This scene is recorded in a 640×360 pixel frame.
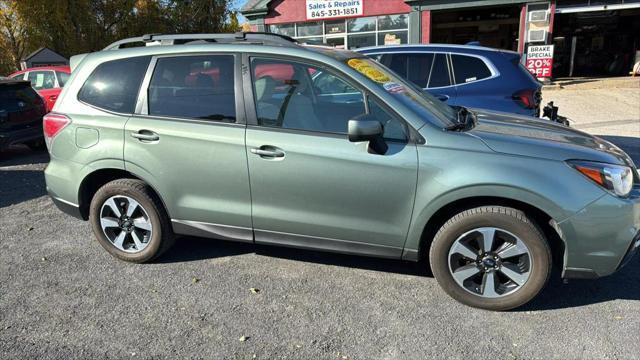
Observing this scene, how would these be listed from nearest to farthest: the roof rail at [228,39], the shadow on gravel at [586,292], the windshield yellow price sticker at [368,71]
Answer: the shadow on gravel at [586,292], the windshield yellow price sticker at [368,71], the roof rail at [228,39]

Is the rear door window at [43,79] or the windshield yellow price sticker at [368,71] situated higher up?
the windshield yellow price sticker at [368,71]

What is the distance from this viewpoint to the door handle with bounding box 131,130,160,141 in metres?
3.53

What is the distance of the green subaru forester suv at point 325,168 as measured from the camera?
2.89 meters

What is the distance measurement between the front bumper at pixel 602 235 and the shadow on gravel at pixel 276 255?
3.68 feet

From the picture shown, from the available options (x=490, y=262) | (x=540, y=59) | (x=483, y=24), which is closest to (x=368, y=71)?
(x=490, y=262)

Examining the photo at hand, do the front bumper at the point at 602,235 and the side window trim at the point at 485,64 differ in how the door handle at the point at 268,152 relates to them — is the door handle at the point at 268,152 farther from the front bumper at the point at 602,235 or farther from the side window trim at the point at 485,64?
the side window trim at the point at 485,64

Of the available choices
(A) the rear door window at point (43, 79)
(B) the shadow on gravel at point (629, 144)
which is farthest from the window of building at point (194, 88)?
(A) the rear door window at point (43, 79)

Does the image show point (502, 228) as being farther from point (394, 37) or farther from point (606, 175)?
point (394, 37)

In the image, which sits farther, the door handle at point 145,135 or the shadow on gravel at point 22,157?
the shadow on gravel at point 22,157

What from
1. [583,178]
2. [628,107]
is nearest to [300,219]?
[583,178]

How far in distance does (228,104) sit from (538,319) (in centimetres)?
260

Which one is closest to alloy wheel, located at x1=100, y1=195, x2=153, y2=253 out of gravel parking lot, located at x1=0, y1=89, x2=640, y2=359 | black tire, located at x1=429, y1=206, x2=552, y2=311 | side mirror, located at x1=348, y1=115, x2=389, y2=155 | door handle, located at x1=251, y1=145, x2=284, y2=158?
gravel parking lot, located at x1=0, y1=89, x2=640, y2=359

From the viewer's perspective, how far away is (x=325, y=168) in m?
3.15

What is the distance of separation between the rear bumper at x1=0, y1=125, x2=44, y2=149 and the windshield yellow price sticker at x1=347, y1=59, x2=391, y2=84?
6637 millimetres
